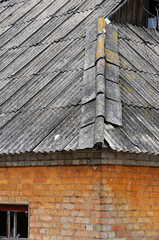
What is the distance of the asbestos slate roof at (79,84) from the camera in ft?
20.5

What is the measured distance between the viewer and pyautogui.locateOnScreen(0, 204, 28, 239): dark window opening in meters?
7.01

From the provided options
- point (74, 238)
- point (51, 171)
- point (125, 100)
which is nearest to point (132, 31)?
point (125, 100)

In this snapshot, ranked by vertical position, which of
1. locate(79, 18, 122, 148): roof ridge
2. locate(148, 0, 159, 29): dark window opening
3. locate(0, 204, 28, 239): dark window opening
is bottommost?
locate(0, 204, 28, 239): dark window opening

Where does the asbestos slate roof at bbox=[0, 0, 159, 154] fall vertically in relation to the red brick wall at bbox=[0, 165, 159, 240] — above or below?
above

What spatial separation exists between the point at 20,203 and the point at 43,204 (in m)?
0.46

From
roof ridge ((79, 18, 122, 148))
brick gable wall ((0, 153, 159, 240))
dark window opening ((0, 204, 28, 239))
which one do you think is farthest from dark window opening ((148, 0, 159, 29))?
dark window opening ((0, 204, 28, 239))

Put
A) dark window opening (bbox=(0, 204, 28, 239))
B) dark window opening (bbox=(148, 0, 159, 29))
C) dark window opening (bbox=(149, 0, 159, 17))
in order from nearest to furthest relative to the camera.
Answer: dark window opening (bbox=(0, 204, 28, 239)) → dark window opening (bbox=(148, 0, 159, 29)) → dark window opening (bbox=(149, 0, 159, 17))

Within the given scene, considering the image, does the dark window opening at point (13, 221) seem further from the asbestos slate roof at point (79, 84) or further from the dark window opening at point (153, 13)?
the dark window opening at point (153, 13)

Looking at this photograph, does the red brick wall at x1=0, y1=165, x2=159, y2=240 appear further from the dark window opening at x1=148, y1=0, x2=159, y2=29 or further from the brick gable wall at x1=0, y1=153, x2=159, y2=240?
the dark window opening at x1=148, y1=0, x2=159, y2=29

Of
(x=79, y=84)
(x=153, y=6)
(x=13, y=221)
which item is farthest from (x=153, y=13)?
(x=13, y=221)

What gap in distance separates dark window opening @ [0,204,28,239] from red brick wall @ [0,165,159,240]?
0.21 meters

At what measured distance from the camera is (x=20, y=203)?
6887 mm

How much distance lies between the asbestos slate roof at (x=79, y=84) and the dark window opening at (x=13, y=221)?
108 cm

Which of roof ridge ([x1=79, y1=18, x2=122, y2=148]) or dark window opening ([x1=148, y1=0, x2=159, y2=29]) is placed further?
dark window opening ([x1=148, y1=0, x2=159, y2=29])
